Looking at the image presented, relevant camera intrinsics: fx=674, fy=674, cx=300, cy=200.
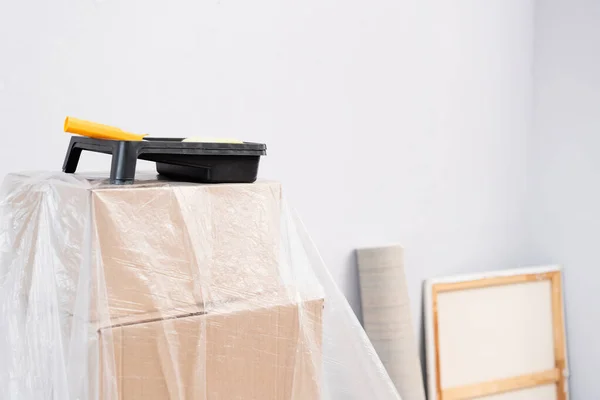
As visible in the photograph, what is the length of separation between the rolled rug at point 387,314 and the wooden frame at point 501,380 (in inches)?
5.9

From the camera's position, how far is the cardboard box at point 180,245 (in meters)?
0.86

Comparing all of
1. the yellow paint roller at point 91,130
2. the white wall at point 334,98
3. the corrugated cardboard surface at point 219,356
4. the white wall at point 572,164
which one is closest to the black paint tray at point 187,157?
the yellow paint roller at point 91,130

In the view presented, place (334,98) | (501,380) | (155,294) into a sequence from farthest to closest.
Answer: (501,380) < (334,98) < (155,294)

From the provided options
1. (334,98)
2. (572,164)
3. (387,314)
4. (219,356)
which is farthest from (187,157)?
(572,164)

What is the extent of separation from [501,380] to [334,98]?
104 cm

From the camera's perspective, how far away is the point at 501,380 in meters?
2.12

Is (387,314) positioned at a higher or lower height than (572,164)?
lower

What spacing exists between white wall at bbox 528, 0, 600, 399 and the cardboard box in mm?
1513

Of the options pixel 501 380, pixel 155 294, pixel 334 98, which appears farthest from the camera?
pixel 501 380

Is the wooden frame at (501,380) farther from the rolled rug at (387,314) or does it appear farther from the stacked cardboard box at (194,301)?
the stacked cardboard box at (194,301)

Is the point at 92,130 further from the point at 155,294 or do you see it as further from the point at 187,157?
the point at 155,294

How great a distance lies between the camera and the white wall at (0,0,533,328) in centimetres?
138

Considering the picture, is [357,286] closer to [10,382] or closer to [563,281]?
[563,281]

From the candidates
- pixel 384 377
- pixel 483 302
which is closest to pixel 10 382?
pixel 384 377
